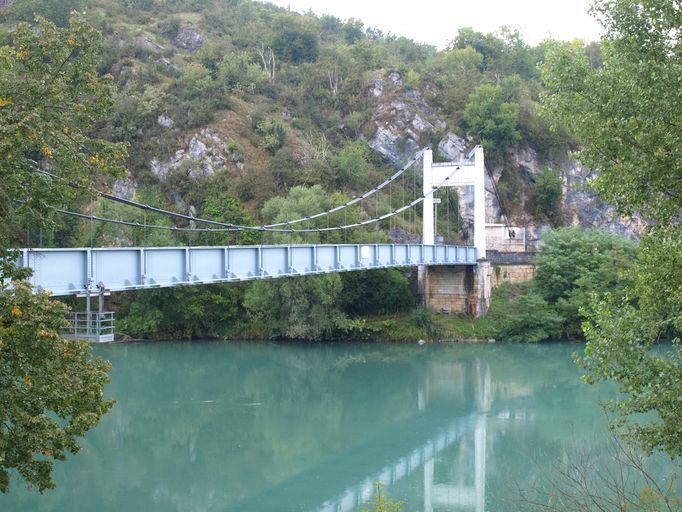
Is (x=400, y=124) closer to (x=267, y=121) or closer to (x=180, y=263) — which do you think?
(x=267, y=121)

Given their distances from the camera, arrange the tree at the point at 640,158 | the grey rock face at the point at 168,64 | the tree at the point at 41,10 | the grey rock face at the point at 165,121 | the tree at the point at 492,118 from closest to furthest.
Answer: the tree at the point at 640,158
the grey rock face at the point at 165,121
the tree at the point at 492,118
the grey rock face at the point at 168,64
the tree at the point at 41,10

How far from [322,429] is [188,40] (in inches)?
1339

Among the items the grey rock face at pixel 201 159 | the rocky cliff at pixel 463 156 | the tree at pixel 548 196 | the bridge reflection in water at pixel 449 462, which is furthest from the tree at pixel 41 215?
the tree at pixel 548 196

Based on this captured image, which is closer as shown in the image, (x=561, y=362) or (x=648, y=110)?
(x=648, y=110)

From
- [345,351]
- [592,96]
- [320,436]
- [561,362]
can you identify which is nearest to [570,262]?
[561,362]

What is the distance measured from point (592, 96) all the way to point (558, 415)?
11102 millimetres

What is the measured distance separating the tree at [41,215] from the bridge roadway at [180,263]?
1238 mm

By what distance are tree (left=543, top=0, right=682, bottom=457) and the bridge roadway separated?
5.20 m

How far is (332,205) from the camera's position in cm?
2772

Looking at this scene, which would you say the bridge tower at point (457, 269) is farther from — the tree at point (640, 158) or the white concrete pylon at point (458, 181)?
the tree at point (640, 158)

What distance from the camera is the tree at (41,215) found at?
5.87 m

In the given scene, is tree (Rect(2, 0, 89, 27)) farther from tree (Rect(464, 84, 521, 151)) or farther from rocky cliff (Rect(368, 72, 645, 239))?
tree (Rect(464, 84, 521, 151))

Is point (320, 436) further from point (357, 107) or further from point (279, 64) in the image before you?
point (279, 64)

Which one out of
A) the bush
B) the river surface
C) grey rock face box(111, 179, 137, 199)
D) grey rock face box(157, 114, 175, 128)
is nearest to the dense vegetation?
grey rock face box(157, 114, 175, 128)
